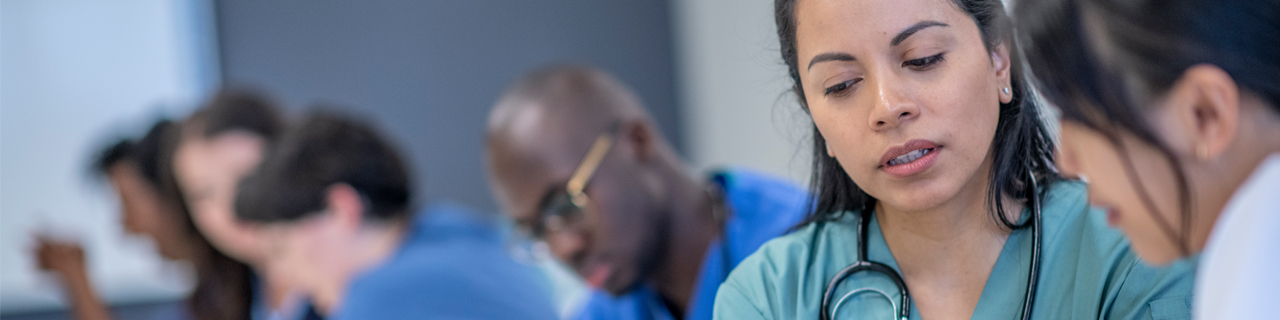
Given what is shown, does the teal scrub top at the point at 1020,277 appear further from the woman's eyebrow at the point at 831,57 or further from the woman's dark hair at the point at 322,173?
the woman's dark hair at the point at 322,173

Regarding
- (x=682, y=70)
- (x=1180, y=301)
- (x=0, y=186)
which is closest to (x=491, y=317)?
(x=1180, y=301)

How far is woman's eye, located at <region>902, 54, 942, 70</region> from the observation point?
0.74 meters

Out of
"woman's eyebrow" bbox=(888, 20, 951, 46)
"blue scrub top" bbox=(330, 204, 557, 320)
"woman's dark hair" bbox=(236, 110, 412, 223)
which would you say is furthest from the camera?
"woman's dark hair" bbox=(236, 110, 412, 223)

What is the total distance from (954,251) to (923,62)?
0.67 feet

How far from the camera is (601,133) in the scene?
1764 mm

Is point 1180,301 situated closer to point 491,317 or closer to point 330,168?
point 491,317

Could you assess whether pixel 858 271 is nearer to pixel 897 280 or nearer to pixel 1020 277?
pixel 897 280

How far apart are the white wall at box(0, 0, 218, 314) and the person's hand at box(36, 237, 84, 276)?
0.06 metres

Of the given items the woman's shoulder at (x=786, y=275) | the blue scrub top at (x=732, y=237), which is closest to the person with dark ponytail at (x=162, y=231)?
the blue scrub top at (x=732, y=237)

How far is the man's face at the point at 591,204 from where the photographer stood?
1.72 meters

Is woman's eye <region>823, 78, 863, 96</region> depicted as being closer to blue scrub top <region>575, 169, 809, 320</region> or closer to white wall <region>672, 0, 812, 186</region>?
blue scrub top <region>575, 169, 809, 320</region>

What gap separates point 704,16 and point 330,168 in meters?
1.48

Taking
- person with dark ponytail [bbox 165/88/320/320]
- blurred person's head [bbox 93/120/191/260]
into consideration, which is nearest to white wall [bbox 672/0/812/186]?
person with dark ponytail [bbox 165/88/320/320]

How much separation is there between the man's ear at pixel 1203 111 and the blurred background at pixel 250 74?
99.3 inches
